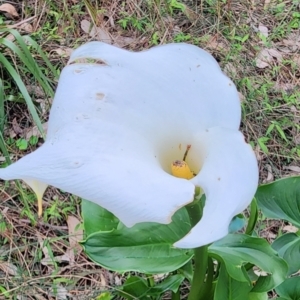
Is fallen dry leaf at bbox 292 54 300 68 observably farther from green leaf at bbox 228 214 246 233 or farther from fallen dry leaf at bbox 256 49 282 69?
green leaf at bbox 228 214 246 233

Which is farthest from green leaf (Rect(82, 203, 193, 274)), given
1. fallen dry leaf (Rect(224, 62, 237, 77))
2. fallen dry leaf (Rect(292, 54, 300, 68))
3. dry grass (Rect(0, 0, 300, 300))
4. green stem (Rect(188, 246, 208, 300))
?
fallen dry leaf (Rect(292, 54, 300, 68))

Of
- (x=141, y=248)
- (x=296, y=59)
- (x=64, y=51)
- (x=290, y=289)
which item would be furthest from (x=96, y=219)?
(x=296, y=59)

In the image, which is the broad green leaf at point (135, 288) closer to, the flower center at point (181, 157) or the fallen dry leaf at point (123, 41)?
the flower center at point (181, 157)

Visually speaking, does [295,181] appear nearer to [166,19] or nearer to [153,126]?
[153,126]

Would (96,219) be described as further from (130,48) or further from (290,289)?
(130,48)

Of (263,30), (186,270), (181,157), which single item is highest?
(181,157)
